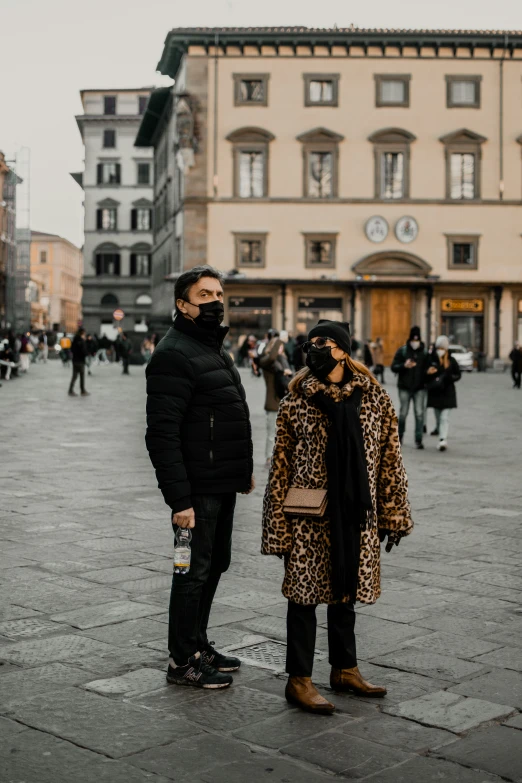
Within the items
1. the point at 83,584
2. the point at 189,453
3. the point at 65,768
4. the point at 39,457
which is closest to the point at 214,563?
the point at 189,453

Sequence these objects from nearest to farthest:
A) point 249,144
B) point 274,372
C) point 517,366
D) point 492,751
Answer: point 492,751, point 274,372, point 517,366, point 249,144

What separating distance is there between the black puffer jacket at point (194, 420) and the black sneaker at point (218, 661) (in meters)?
0.77

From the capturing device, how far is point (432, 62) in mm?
47625

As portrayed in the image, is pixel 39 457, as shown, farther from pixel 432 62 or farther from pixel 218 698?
pixel 432 62

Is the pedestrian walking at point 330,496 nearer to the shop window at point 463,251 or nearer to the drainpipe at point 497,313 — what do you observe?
the shop window at point 463,251

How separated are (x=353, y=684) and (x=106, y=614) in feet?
5.98

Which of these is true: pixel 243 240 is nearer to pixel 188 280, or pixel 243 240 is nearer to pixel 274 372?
pixel 274 372

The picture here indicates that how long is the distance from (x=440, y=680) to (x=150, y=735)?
4.67 ft

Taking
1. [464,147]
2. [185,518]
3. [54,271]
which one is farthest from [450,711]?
[54,271]

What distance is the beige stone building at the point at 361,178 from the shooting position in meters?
47.2

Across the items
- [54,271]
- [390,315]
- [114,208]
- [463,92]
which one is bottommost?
[390,315]

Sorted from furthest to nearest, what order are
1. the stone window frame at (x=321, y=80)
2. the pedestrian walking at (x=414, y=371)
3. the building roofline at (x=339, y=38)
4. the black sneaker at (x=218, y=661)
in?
the stone window frame at (x=321, y=80), the building roofline at (x=339, y=38), the pedestrian walking at (x=414, y=371), the black sneaker at (x=218, y=661)

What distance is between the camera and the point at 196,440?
4797 millimetres

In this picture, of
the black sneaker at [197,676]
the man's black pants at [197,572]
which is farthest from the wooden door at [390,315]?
the black sneaker at [197,676]
